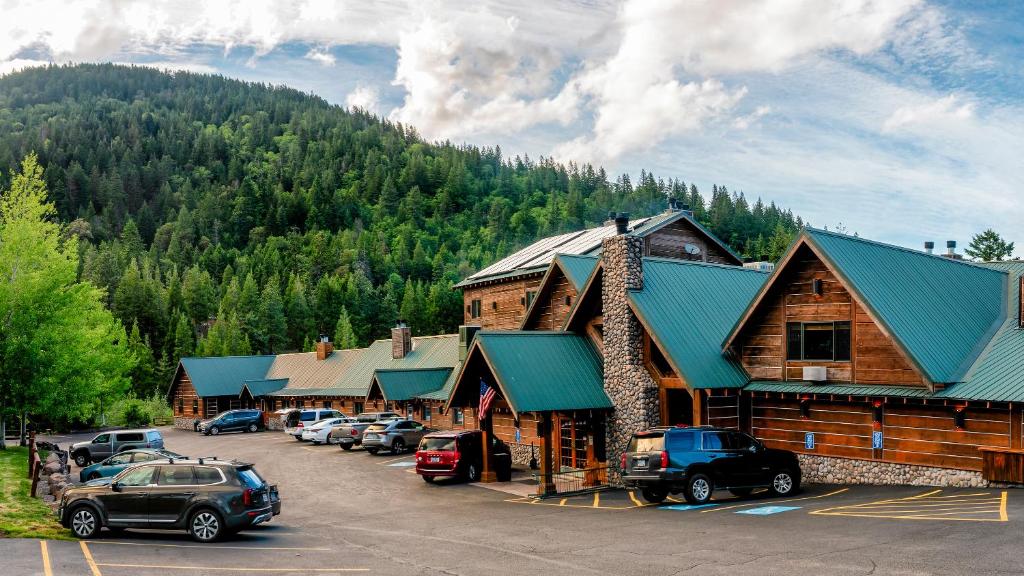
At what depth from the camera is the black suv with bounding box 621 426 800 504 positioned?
71.6ft

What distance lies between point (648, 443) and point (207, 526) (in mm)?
11234

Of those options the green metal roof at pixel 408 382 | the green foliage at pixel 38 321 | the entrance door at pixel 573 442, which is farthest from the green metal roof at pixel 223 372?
the entrance door at pixel 573 442

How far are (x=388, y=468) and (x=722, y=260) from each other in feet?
71.6

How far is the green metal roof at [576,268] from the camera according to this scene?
34406mm

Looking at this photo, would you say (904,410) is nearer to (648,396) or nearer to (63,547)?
(648,396)

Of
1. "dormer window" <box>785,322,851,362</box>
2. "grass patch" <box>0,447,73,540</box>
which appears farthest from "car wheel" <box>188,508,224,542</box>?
"dormer window" <box>785,322,851,362</box>

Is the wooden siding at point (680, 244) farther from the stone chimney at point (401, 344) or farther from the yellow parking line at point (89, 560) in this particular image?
the yellow parking line at point (89, 560)

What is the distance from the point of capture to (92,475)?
28.6 m

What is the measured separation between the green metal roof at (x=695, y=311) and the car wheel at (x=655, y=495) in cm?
428

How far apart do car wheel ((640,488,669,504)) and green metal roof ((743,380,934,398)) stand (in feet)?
17.9

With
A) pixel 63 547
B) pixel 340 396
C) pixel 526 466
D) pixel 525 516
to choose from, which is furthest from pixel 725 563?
pixel 340 396

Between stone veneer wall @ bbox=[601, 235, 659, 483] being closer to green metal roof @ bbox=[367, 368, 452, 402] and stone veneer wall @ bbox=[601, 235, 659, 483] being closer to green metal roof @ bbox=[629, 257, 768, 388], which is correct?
green metal roof @ bbox=[629, 257, 768, 388]

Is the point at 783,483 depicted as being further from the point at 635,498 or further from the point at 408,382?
the point at 408,382

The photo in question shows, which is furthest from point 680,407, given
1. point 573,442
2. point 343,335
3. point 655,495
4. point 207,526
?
point 343,335
